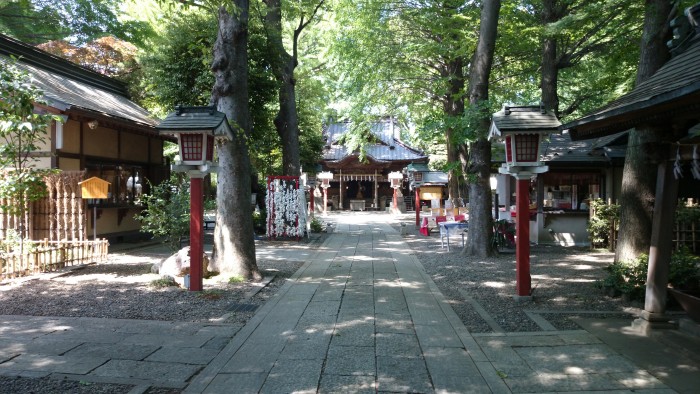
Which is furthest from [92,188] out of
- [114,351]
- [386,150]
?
[386,150]

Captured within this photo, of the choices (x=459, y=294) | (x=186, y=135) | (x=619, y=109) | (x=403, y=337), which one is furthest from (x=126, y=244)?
(x=619, y=109)

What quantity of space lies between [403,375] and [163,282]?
556 cm

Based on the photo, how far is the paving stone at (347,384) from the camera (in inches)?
161

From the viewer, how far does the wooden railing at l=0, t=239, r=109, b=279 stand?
28.4 ft

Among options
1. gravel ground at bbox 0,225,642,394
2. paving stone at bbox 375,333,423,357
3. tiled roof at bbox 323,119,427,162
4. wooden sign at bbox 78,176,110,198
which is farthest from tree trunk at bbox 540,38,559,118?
tiled roof at bbox 323,119,427,162

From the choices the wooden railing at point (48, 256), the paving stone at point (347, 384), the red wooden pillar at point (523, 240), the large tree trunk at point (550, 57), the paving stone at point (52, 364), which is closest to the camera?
the paving stone at point (347, 384)

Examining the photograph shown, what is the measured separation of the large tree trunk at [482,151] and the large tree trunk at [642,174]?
322cm

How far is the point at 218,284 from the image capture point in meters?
8.72

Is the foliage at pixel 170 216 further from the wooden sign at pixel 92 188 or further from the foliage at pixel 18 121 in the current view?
the foliage at pixel 18 121

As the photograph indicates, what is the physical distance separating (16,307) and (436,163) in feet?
99.4

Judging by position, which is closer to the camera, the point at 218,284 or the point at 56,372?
the point at 56,372

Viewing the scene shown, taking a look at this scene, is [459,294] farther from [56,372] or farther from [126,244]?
[126,244]

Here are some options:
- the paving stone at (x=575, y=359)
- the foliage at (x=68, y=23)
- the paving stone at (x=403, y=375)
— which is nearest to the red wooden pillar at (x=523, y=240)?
the paving stone at (x=575, y=359)

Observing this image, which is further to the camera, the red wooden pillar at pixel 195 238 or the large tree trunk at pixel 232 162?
the large tree trunk at pixel 232 162
